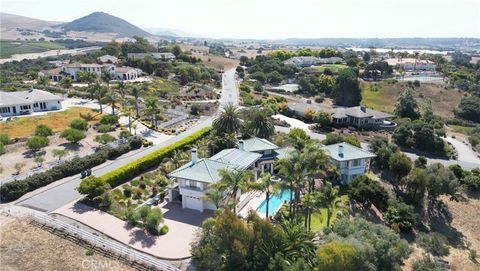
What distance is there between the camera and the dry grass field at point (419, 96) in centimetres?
10750

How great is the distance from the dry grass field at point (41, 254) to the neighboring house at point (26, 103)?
4152 centimetres

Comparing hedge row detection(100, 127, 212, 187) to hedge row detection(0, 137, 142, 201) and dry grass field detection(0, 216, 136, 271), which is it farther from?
dry grass field detection(0, 216, 136, 271)

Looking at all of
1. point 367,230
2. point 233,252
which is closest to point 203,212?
point 233,252

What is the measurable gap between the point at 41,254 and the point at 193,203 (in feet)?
48.4

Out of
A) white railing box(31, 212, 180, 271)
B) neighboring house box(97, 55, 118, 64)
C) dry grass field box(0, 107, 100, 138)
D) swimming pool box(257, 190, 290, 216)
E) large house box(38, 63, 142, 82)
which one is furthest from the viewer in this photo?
neighboring house box(97, 55, 118, 64)

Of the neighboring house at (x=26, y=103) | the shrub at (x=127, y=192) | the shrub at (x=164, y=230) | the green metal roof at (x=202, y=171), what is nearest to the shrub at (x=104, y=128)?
the neighboring house at (x=26, y=103)

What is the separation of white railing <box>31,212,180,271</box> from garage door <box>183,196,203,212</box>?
9617 mm

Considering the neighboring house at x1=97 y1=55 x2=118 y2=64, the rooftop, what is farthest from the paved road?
the neighboring house at x1=97 y1=55 x2=118 y2=64

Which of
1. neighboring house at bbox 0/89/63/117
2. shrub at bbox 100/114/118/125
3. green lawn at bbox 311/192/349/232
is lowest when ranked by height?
green lawn at bbox 311/192/349/232

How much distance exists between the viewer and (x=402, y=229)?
42125 millimetres

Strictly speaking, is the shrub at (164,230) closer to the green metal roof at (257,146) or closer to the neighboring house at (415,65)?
the green metal roof at (257,146)

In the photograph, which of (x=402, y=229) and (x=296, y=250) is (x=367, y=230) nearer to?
(x=296, y=250)

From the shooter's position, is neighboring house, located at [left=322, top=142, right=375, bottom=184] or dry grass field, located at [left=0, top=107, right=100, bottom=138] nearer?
neighboring house, located at [left=322, top=142, right=375, bottom=184]

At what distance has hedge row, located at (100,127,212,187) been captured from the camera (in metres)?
43.4
